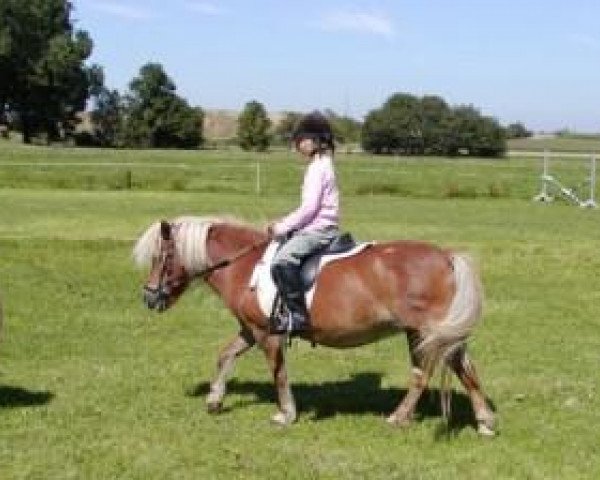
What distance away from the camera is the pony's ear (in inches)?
360

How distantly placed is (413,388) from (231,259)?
5.96 feet

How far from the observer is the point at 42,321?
14070 mm

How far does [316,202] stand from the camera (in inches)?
340

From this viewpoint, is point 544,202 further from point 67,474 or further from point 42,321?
point 67,474

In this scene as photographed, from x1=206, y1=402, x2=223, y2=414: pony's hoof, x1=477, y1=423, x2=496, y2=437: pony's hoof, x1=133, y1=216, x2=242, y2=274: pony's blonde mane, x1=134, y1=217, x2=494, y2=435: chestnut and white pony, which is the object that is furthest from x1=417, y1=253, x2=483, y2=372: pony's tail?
x1=133, y1=216, x2=242, y2=274: pony's blonde mane

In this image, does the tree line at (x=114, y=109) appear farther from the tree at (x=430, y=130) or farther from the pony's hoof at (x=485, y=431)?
the pony's hoof at (x=485, y=431)

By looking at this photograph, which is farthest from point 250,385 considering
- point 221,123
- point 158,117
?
point 221,123

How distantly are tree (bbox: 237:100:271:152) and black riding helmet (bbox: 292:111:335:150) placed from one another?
10484 centimetres

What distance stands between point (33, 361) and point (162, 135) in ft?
342

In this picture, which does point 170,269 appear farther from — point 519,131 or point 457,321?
point 519,131

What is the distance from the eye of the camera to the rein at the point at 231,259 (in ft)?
30.3

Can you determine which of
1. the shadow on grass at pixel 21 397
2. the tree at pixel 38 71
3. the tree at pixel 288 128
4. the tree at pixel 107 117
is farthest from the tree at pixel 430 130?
the shadow on grass at pixel 21 397

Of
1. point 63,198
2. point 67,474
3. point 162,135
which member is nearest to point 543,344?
point 67,474

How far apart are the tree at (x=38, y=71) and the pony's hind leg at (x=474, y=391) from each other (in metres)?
106
